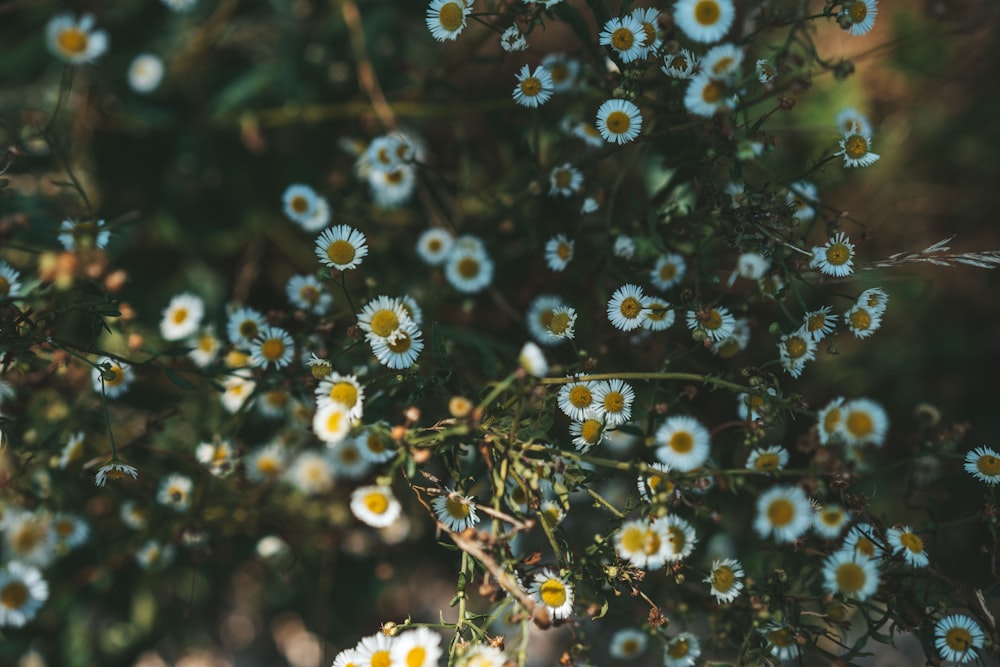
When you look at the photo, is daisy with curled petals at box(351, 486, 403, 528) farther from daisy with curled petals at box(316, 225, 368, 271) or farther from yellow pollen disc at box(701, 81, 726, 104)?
yellow pollen disc at box(701, 81, 726, 104)

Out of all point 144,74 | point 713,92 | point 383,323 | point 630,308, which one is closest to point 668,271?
point 630,308

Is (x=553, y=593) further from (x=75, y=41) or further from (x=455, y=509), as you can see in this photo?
(x=75, y=41)

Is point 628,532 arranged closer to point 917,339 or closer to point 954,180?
point 917,339

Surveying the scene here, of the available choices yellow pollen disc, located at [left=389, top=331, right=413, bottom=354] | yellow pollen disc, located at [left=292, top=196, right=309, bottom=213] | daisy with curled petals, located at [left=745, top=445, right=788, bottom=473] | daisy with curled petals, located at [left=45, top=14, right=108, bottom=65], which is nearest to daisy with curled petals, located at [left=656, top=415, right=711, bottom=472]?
daisy with curled petals, located at [left=745, top=445, right=788, bottom=473]

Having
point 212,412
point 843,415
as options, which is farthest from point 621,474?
point 212,412

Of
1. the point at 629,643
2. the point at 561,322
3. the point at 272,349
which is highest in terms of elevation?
the point at 561,322

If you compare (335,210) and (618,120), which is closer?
(618,120)
